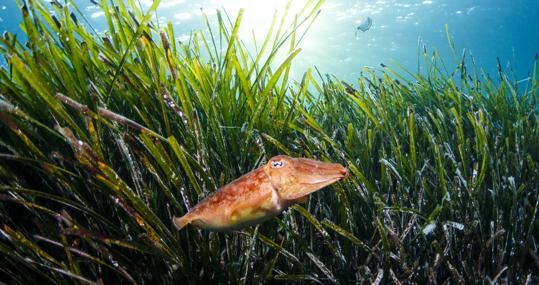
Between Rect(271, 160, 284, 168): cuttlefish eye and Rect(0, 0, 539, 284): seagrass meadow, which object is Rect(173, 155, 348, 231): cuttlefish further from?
Rect(0, 0, 539, 284): seagrass meadow

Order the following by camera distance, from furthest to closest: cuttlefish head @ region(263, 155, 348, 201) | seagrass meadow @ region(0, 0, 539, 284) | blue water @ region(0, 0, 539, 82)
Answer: blue water @ region(0, 0, 539, 82), seagrass meadow @ region(0, 0, 539, 284), cuttlefish head @ region(263, 155, 348, 201)

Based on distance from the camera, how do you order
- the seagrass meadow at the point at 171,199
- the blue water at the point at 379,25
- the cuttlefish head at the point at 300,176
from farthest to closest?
the blue water at the point at 379,25, the seagrass meadow at the point at 171,199, the cuttlefish head at the point at 300,176

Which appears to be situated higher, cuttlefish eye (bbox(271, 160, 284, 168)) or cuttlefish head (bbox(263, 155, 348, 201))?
cuttlefish eye (bbox(271, 160, 284, 168))

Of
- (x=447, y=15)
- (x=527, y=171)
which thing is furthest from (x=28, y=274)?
(x=447, y=15)

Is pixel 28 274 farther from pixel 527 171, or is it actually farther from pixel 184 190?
pixel 527 171

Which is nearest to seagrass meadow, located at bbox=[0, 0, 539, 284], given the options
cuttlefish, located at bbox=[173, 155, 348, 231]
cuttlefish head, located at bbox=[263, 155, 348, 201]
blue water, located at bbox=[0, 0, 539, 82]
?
cuttlefish, located at bbox=[173, 155, 348, 231]

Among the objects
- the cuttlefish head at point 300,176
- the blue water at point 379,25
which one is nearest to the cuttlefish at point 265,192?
the cuttlefish head at point 300,176

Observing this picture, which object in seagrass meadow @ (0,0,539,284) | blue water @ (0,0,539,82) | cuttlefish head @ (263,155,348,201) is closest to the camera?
cuttlefish head @ (263,155,348,201)

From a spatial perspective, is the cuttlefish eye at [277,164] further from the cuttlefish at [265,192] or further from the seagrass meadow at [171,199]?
the seagrass meadow at [171,199]

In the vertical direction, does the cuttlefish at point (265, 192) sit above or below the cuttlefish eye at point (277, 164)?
below
